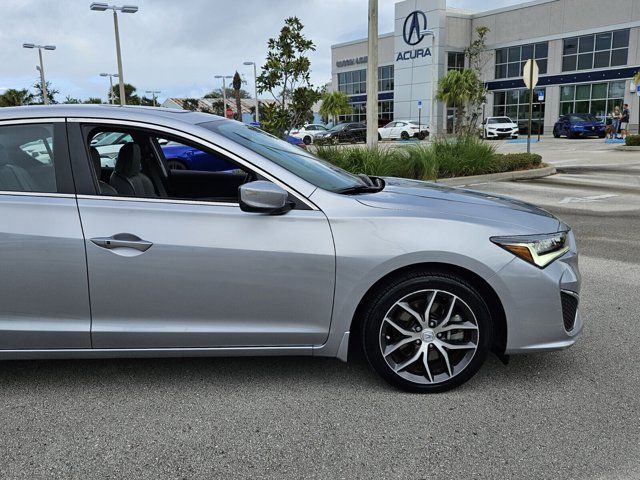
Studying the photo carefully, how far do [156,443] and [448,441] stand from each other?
Answer: 4.81ft

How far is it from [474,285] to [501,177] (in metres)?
12.4

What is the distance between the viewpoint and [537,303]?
333 cm

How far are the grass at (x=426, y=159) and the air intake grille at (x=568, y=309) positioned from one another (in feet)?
29.6

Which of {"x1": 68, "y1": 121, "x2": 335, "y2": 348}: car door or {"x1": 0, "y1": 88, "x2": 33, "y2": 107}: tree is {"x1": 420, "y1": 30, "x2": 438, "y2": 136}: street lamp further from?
{"x1": 68, "y1": 121, "x2": 335, "y2": 348}: car door

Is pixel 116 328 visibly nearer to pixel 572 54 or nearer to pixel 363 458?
pixel 363 458

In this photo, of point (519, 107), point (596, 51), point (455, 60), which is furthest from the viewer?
point (455, 60)

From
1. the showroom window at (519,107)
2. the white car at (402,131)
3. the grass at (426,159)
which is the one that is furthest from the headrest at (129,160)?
the showroom window at (519,107)

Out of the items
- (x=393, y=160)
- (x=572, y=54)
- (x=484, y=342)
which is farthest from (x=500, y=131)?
(x=484, y=342)

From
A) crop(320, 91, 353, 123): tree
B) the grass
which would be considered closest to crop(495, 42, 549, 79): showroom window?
crop(320, 91, 353, 123): tree

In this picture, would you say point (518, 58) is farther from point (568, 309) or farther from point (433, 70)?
point (568, 309)

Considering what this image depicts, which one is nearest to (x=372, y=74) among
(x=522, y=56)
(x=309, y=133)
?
(x=309, y=133)

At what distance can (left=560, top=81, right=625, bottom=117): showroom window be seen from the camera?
42.6 meters

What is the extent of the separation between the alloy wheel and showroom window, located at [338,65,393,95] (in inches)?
2258

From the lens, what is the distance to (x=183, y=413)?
3.34 meters
